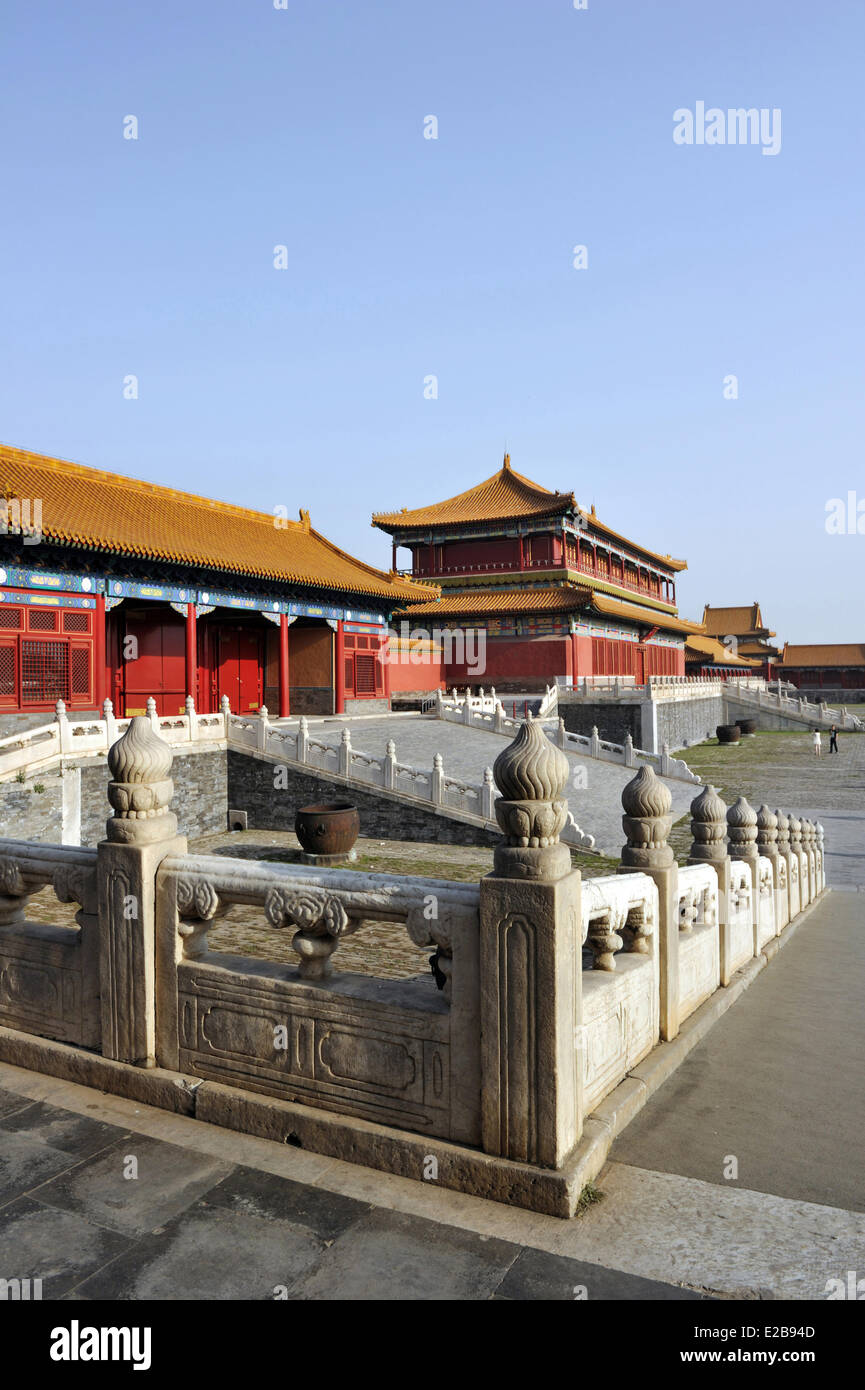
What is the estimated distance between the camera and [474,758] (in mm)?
19938

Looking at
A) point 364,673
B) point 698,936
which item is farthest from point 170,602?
point 698,936

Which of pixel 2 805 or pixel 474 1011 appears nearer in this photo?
pixel 474 1011

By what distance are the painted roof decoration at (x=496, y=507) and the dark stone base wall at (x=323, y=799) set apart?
21.4 m

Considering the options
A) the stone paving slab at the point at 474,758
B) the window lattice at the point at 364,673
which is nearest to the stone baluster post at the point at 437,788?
the stone paving slab at the point at 474,758

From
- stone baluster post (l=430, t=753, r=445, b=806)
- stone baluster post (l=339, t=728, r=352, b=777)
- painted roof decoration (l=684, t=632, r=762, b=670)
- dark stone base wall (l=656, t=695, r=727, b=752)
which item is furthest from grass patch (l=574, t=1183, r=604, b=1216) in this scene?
painted roof decoration (l=684, t=632, r=762, b=670)

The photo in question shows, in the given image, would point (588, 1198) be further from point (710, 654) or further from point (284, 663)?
point (710, 654)

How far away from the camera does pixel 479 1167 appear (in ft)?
9.38

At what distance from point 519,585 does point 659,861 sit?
1263 inches

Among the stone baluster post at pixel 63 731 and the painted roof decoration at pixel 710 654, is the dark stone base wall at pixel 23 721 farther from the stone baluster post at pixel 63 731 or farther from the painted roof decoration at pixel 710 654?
the painted roof decoration at pixel 710 654

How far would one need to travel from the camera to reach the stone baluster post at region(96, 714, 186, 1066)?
3656 millimetres
